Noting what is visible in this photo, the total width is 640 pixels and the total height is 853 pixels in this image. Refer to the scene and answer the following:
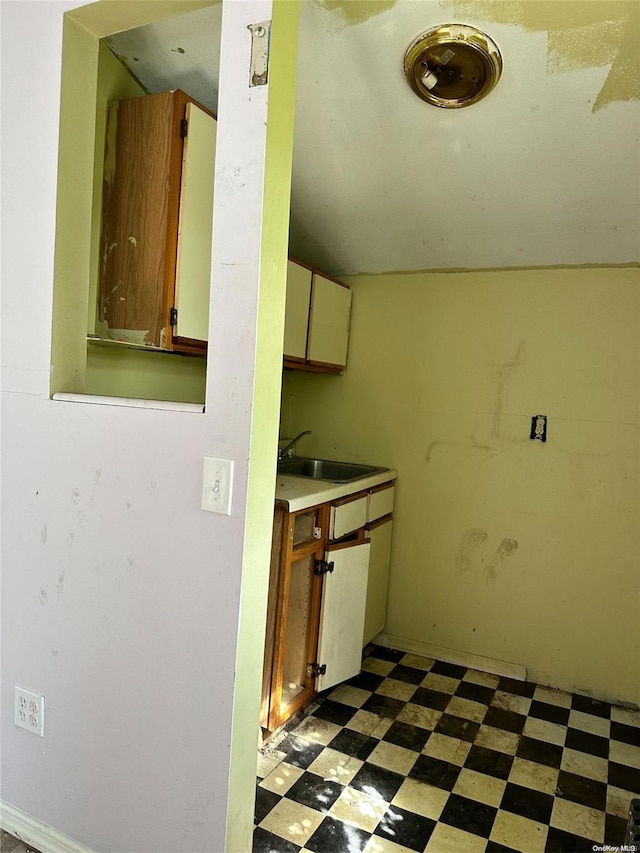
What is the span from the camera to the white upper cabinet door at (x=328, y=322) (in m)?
2.70

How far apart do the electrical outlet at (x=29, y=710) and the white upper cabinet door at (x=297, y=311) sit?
5.00 feet

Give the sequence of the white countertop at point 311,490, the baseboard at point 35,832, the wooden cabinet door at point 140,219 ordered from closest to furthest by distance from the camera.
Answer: the baseboard at point 35,832, the wooden cabinet door at point 140,219, the white countertop at point 311,490

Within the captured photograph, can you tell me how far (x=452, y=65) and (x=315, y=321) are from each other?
3.93 feet

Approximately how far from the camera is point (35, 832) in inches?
59.4

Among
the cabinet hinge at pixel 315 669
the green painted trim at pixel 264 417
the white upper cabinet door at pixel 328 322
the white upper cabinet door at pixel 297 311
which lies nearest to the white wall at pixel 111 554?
the green painted trim at pixel 264 417

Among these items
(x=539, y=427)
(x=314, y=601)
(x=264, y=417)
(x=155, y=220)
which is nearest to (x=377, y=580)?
(x=314, y=601)

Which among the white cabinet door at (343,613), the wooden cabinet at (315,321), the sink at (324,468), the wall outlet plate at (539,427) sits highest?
the wooden cabinet at (315,321)

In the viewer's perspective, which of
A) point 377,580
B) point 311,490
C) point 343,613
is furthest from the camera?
point 377,580

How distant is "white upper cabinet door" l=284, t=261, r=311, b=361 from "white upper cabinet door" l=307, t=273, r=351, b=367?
0.18 feet

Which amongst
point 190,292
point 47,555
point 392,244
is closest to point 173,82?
point 190,292

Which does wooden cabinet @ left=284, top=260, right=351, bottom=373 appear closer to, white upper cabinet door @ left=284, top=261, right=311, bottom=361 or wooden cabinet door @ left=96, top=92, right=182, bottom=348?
white upper cabinet door @ left=284, top=261, right=311, bottom=361

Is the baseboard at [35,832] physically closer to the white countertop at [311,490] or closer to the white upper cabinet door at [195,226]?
the white countertop at [311,490]

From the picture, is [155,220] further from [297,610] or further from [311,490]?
[297,610]

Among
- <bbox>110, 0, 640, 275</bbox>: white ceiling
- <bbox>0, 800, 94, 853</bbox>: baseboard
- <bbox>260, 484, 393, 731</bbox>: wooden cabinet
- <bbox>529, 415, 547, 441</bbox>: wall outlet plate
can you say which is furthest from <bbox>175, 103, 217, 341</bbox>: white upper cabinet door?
<bbox>529, 415, 547, 441</bbox>: wall outlet plate
